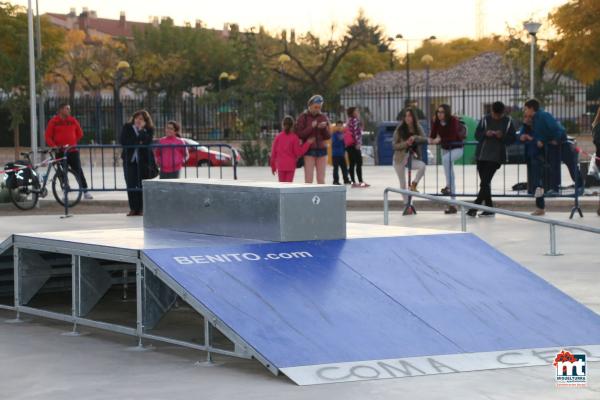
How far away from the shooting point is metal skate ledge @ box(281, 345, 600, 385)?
298 inches

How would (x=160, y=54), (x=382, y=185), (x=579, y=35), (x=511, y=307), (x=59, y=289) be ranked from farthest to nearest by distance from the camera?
(x=160, y=54), (x=579, y=35), (x=382, y=185), (x=59, y=289), (x=511, y=307)

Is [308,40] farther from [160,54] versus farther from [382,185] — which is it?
[382,185]

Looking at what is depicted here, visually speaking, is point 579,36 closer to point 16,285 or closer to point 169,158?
point 169,158

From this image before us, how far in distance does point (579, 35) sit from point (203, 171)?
26.6 m

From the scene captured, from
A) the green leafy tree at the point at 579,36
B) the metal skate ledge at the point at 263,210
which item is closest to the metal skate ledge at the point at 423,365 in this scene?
the metal skate ledge at the point at 263,210

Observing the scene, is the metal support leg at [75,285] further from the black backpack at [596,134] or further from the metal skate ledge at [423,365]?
the black backpack at [596,134]

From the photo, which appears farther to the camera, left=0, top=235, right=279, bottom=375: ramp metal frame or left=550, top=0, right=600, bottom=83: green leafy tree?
left=550, top=0, right=600, bottom=83: green leafy tree

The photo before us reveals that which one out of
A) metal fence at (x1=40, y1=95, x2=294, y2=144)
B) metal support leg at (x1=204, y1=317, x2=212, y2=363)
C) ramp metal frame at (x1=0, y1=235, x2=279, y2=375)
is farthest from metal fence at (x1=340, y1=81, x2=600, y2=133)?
metal support leg at (x1=204, y1=317, x2=212, y2=363)

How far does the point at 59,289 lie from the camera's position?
37.2 ft

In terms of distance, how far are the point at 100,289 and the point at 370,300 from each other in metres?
2.43

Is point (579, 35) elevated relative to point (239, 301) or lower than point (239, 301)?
elevated

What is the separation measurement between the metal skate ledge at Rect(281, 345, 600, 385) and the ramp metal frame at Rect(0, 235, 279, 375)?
0.82 ft

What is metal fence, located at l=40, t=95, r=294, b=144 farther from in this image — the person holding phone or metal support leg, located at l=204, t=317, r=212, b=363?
metal support leg, located at l=204, t=317, r=212, b=363

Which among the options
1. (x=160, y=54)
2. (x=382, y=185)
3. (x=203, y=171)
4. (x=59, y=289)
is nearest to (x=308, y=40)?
(x=160, y=54)
